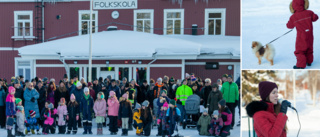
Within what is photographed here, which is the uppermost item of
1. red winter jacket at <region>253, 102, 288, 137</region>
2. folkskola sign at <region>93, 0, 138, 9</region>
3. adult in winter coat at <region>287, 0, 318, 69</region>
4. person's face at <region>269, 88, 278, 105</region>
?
folkskola sign at <region>93, 0, 138, 9</region>

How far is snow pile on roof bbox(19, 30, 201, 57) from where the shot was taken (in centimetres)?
1938

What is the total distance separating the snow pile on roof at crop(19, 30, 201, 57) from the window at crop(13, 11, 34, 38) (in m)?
3.87

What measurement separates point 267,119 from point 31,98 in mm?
9550

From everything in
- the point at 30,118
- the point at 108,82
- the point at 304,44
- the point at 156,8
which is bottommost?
the point at 30,118

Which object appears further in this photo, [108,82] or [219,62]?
[219,62]

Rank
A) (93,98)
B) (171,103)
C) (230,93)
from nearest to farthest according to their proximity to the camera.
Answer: (171,103)
(230,93)
(93,98)

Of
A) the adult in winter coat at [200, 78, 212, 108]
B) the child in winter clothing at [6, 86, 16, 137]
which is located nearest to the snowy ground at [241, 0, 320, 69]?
the adult in winter coat at [200, 78, 212, 108]

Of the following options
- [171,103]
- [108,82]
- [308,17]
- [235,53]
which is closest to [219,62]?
[235,53]

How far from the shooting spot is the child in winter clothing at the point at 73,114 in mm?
12570

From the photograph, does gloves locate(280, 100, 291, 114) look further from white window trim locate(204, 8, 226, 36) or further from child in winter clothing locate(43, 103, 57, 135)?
white window trim locate(204, 8, 226, 36)

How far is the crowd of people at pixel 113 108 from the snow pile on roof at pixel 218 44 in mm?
6452

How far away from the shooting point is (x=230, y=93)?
1258cm

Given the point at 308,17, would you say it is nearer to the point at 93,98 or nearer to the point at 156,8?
the point at 93,98

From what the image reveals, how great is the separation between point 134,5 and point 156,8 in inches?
45.1
